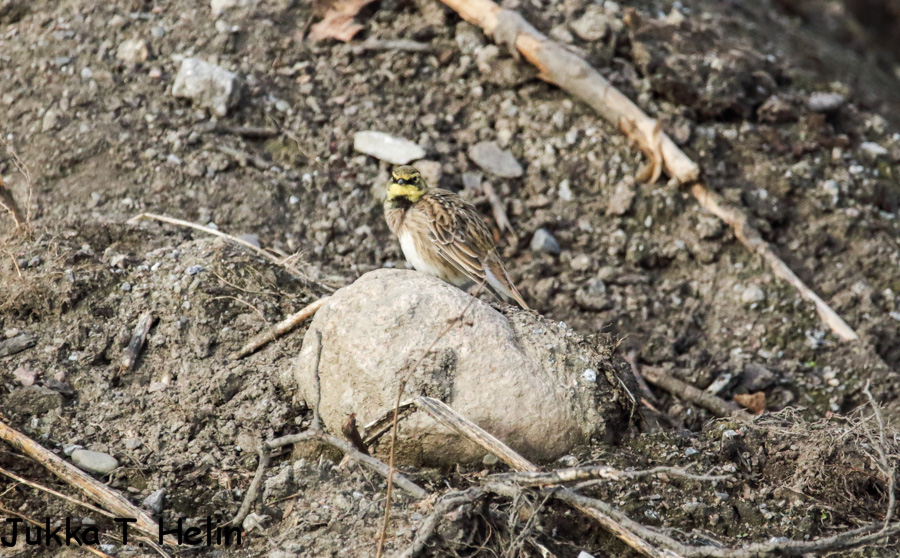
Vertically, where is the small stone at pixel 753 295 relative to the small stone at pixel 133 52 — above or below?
below

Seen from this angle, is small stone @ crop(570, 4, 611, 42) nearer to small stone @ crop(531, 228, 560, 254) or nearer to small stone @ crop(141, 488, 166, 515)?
small stone @ crop(531, 228, 560, 254)

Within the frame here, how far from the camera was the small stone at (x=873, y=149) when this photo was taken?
819 cm

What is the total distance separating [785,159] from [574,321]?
9.30 ft

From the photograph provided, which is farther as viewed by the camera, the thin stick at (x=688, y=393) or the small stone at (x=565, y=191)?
the small stone at (x=565, y=191)

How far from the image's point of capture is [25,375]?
5.07m

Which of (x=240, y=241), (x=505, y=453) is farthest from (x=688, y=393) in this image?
(x=240, y=241)

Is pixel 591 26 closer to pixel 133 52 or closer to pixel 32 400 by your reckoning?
pixel 133 52

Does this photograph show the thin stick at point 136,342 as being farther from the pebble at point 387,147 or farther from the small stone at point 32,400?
the pebble at point 387,147

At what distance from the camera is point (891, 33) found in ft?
42.4

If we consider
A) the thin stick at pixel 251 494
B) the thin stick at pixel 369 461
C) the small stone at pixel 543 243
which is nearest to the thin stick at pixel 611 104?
the small stone at pixel 543 243

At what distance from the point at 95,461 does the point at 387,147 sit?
3.78m

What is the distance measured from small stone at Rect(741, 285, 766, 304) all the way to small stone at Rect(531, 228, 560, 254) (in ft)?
5.13

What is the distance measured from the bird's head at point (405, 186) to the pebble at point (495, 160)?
3.81 feet

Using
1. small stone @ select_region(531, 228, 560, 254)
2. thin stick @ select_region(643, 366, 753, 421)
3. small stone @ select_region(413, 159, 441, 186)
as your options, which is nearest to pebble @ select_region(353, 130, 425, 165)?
small stone @ select_region(413, 159, 441, 186)
